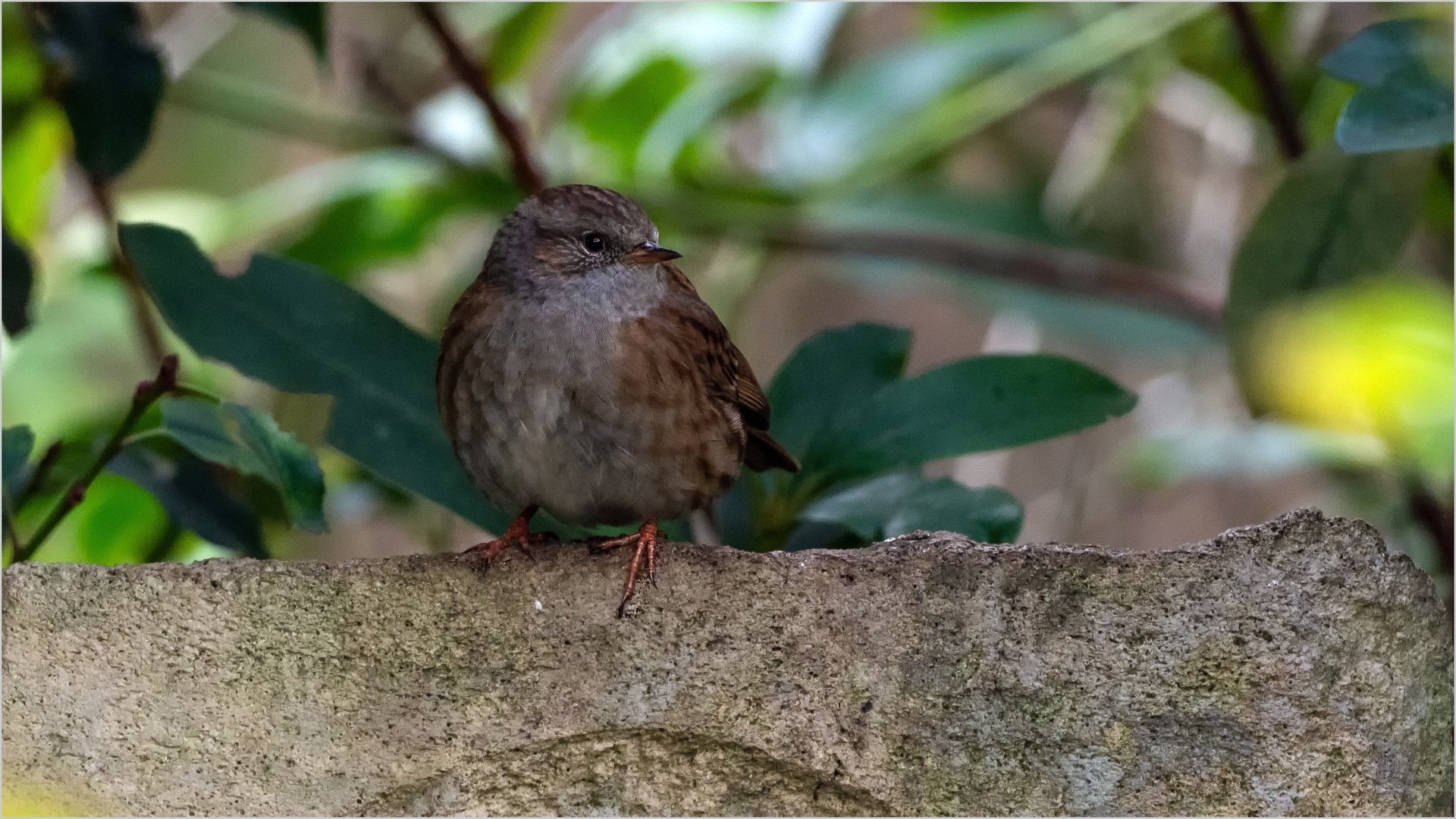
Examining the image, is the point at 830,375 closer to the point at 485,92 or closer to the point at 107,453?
the point at 485,92

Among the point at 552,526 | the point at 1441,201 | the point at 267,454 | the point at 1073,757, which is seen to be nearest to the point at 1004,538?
the point at 1073,757

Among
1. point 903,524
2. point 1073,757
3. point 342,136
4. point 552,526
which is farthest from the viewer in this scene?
point 342,136

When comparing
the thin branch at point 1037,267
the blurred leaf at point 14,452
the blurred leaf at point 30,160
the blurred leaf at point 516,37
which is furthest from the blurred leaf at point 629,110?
the blurred leaf at point 14,452

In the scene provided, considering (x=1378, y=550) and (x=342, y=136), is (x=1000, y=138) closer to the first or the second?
(x=342, y=136)

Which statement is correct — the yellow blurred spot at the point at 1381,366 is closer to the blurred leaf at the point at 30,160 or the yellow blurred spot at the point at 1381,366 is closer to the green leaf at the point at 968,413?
the green leaf at the point at 968,413

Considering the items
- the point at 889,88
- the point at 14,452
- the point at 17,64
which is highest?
the point at 889,88

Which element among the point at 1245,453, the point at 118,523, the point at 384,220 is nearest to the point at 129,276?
the point at 118,523
